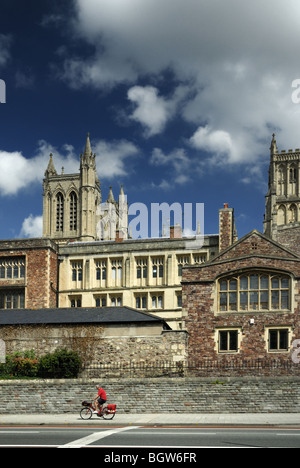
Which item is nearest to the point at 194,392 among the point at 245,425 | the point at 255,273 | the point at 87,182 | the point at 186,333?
the point at 245,425

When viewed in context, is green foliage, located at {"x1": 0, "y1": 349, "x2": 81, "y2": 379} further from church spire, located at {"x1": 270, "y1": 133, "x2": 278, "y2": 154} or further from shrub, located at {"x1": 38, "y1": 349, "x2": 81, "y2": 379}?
church spire, located at {"x1": 270, "y1": 133, "x2": 278, "y2": 154}

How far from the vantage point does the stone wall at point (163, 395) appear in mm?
27266

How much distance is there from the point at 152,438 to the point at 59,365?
17677mm

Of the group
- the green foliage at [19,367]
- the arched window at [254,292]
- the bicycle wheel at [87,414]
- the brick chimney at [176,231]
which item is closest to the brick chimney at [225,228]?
the brick chimney at [176,231]

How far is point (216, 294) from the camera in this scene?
120 feet

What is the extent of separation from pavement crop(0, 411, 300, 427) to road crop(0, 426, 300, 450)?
180 cm

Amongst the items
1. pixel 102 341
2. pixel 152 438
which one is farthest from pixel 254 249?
pixel 152 438

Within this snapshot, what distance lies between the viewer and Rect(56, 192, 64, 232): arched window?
11462 cm

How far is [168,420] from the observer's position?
2444 cm

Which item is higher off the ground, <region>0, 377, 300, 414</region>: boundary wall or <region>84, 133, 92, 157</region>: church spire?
<region>84, 133, 92, 157</region>: church spire

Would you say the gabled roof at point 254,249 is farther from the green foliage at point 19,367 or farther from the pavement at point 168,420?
the green foliage at point 19,367

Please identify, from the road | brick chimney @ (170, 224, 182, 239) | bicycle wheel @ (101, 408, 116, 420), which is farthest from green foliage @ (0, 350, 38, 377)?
brick chimney @ (170, 224, 182, 239)

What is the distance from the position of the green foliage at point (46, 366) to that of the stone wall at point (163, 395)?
423cm

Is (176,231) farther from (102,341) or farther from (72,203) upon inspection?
(72,203)
